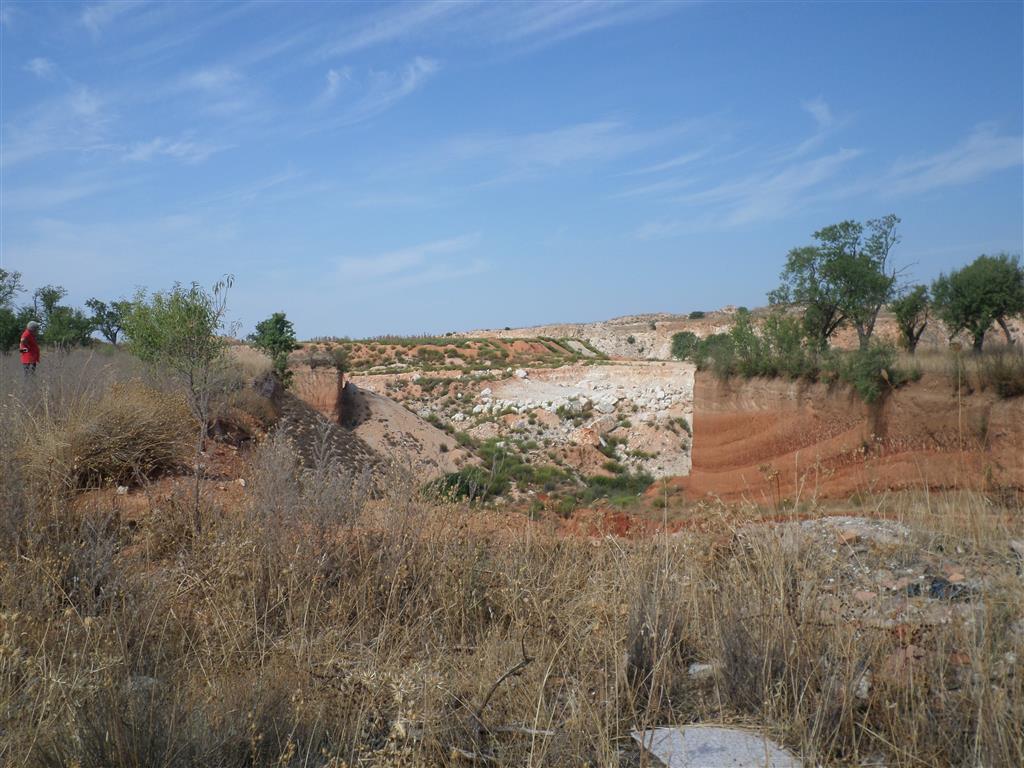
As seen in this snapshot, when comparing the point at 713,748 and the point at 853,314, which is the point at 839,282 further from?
the point at 713,748

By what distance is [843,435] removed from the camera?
15.5 metres

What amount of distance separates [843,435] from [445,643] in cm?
1357

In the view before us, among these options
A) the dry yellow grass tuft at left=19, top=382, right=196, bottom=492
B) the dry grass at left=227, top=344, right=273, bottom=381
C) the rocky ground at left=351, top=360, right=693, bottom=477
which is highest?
the dry grass at left=227, top=344, right=273, bottom=381

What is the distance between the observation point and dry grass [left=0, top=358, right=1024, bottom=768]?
2.64 meters

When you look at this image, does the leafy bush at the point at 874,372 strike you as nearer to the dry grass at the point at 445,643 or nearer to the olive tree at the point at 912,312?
the olive tree at the point at 912,312

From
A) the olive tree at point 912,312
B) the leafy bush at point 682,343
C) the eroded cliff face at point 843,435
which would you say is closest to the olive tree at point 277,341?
the eroded cliff face at point 843,435

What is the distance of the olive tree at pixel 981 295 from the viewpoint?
16.0 metres

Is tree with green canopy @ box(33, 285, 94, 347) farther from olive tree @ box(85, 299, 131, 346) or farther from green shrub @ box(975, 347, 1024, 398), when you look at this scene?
green shrub @ box(975, 347, 1024, 398)

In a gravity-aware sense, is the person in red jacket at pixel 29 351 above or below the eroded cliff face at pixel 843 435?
above

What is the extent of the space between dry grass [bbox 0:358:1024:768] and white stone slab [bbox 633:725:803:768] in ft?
0.30

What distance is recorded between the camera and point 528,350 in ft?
179

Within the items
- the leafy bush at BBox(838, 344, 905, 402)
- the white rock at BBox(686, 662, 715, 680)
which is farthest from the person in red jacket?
the leafy bush at BBox(838, 344, 905, 402)

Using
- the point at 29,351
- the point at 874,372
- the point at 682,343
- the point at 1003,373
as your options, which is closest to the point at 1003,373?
the point at 1003,373

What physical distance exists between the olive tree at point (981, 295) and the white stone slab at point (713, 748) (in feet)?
50.0
